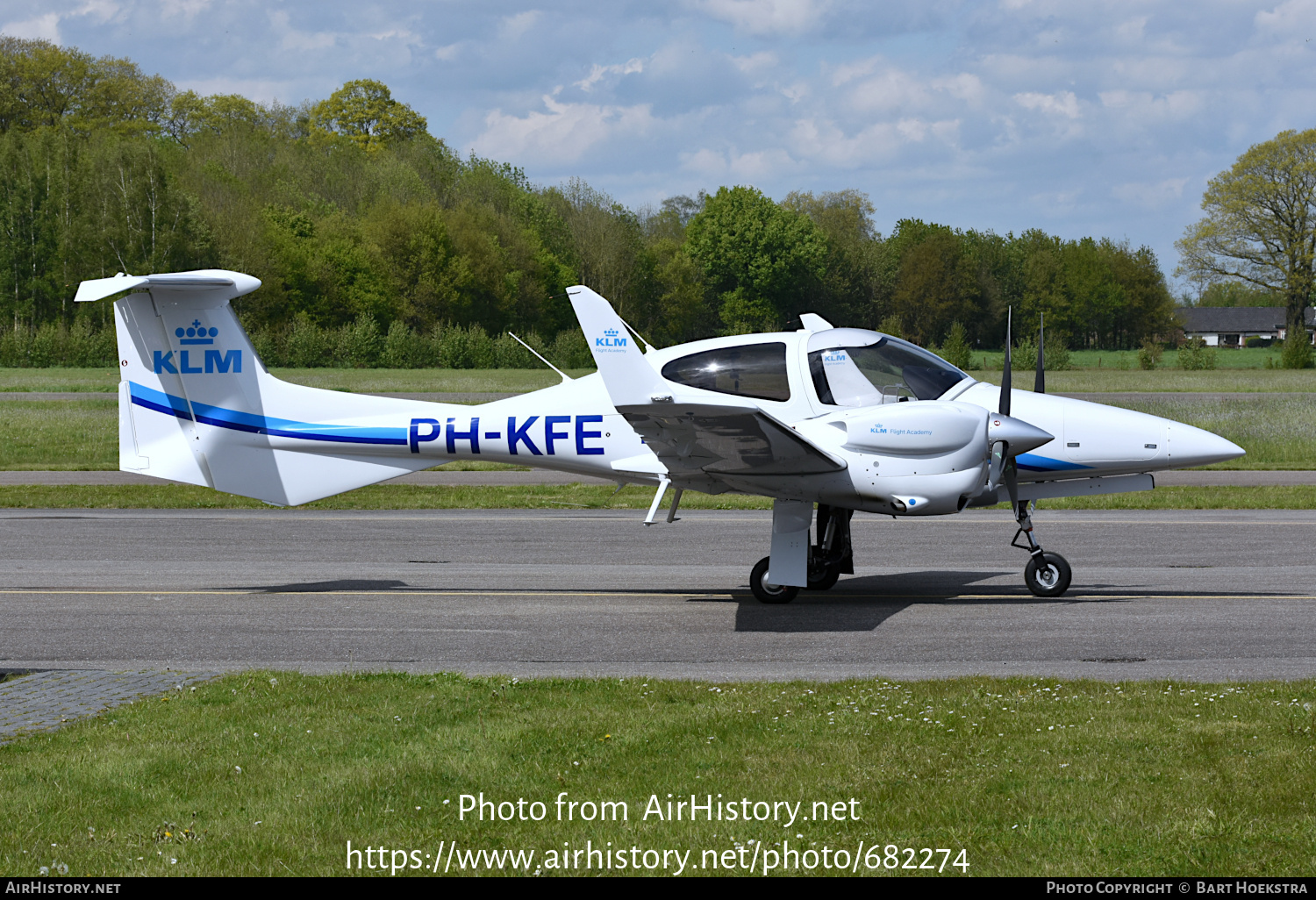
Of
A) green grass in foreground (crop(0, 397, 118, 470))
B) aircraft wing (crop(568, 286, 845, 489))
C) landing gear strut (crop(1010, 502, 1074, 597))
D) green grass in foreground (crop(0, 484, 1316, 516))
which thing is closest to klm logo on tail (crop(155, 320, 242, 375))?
aircraft wing (crop(568, 286, 845, 489))

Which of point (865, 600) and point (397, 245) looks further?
point (397, 245)

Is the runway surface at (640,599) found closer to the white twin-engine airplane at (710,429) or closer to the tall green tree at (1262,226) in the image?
the white twin-engine airplane at (710,429)

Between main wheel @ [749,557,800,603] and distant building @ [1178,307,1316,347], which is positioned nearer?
main wheel @ [749,557,800,603]

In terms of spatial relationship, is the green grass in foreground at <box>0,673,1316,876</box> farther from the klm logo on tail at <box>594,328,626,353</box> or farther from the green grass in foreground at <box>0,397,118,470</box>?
the green grass in foreground at <box>0,397,118,470</box>

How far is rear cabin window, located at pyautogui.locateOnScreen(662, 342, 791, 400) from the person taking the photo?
11.5 m

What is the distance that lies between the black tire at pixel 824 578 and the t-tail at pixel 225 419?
4155 millimetres

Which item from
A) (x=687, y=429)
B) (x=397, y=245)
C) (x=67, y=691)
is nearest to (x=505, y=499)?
(x=687, y=429)

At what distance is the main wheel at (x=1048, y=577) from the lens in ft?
38.4

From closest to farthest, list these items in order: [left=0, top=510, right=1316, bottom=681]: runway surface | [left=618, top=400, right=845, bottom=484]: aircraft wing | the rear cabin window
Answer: [left=0, top=510, right=1316, bottom=681]: runway surface → [left=618, top=400, right=845, bottom=484]: aircraft wing → the rear cabin window

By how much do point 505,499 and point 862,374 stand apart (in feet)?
35.2

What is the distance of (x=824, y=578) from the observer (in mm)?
12453

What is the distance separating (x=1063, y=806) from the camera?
223 inches

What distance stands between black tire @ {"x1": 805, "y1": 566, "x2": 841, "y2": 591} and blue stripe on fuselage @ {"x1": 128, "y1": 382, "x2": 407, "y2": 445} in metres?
4.86

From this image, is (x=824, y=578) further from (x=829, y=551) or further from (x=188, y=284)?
(x=188, y=284)
